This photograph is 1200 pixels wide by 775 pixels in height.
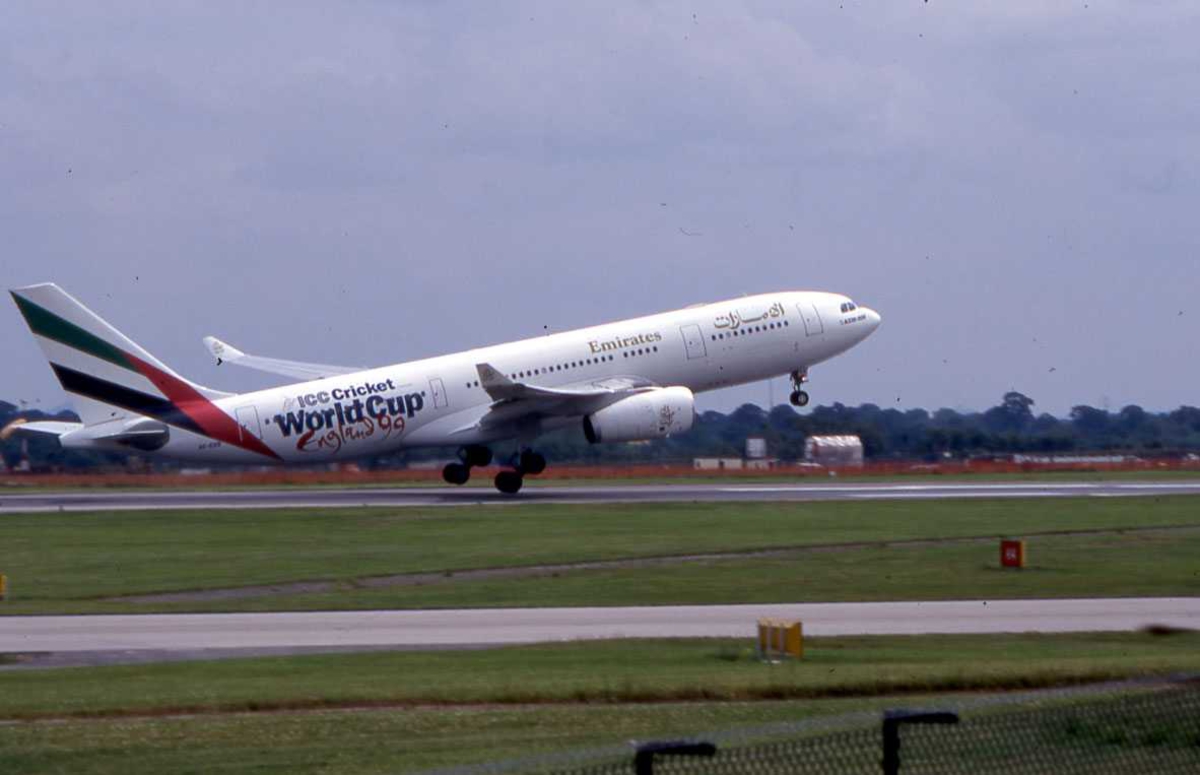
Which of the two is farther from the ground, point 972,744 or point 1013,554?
point 1013,554

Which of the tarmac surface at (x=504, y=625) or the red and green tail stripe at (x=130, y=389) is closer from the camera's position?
the tarmac surface at (x=504, y=625)

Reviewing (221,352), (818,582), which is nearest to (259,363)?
(221,352)

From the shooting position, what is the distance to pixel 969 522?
45.7 meters

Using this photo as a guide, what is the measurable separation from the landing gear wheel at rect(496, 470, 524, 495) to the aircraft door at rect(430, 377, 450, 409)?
3.30 meters

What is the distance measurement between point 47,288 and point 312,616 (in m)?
30.7

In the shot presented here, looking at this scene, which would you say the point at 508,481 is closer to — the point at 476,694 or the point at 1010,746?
the point at 476,694

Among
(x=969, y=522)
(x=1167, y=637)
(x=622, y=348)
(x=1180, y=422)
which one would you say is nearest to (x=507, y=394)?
(x=622, y=348)

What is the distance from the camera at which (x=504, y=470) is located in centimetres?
5800

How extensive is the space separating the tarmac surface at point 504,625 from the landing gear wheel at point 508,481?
29.6 m

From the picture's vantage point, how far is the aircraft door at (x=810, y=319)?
6200cm

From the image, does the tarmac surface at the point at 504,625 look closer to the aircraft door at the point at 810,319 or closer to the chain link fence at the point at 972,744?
the chain link fence at the point at 972,744

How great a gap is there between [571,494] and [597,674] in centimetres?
3845

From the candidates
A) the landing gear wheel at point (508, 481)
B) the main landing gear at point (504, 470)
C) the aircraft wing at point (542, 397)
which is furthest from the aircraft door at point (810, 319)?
the landing gear wheel at point (508, 481)

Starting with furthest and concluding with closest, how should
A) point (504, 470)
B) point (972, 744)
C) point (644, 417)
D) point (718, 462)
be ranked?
point (718, 462) < point (504, 470) < point (644, 417) < point (972, 744)
